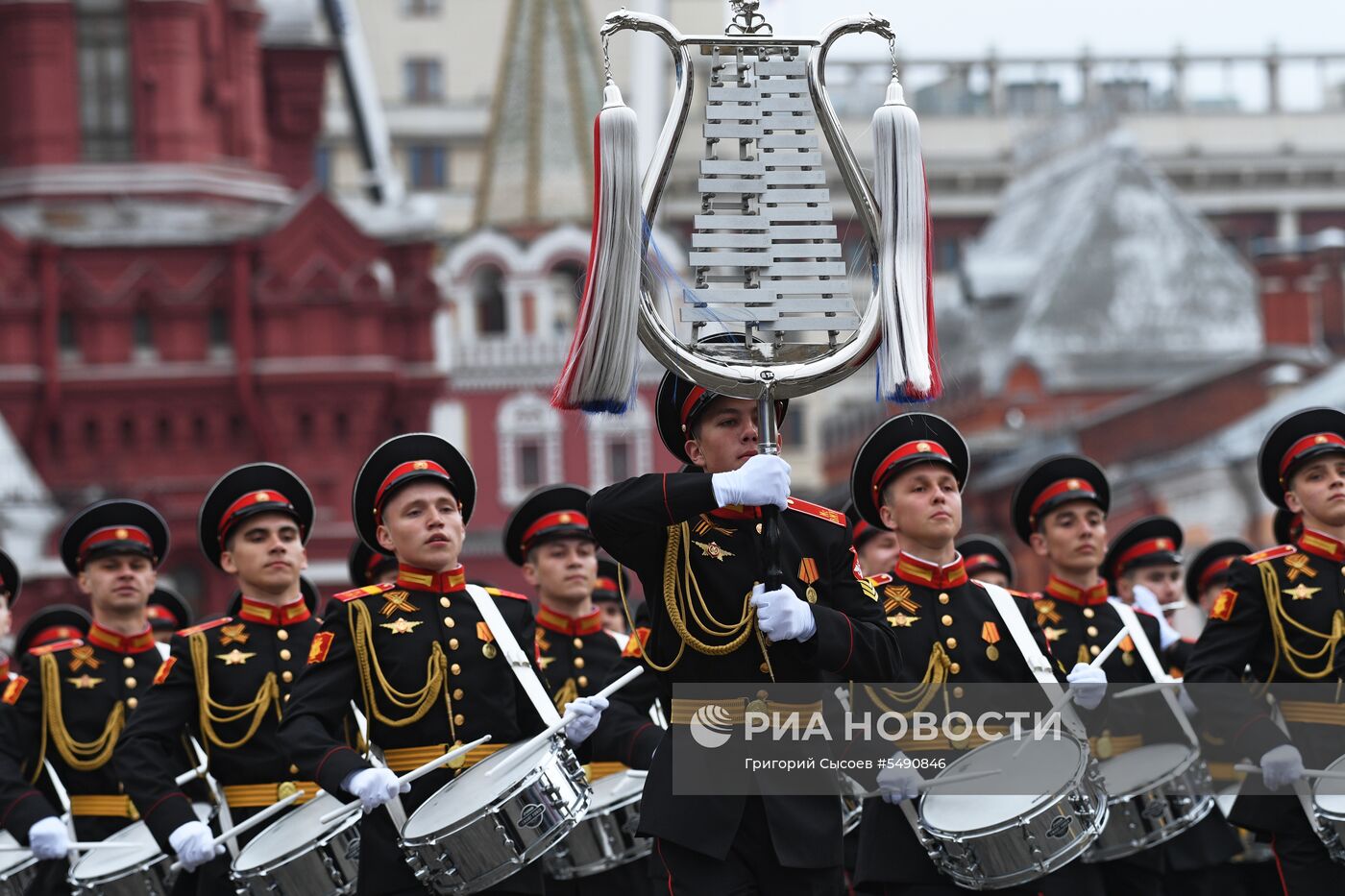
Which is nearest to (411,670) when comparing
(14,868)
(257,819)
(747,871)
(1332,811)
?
(257,819)

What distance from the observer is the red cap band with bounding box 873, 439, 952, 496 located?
8711 mm

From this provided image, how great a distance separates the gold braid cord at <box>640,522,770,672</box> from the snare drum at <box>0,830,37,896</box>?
3331mm

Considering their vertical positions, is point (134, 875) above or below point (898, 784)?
below

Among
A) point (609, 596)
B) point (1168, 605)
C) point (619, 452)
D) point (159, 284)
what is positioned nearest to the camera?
point (1168, 605)

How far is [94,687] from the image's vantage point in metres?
10.1

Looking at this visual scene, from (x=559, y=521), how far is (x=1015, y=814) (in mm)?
3463

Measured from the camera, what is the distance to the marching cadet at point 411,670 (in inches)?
313

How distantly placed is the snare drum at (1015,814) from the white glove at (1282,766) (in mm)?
593

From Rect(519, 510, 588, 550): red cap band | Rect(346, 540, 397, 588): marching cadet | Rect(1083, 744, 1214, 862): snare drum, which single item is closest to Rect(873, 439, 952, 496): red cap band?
Rect(1083, 744, 1214, 862): snare drum

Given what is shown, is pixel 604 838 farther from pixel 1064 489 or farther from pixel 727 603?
pixel 727 603

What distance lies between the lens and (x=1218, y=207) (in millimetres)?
81188

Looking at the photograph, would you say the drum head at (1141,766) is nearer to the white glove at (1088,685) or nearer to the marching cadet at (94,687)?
the white glove at (1088,685)

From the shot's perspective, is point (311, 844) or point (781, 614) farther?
point (311, 844)

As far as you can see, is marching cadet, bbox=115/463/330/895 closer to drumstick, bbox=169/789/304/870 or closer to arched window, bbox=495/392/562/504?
drumstick, bbox=169/789/304/870
